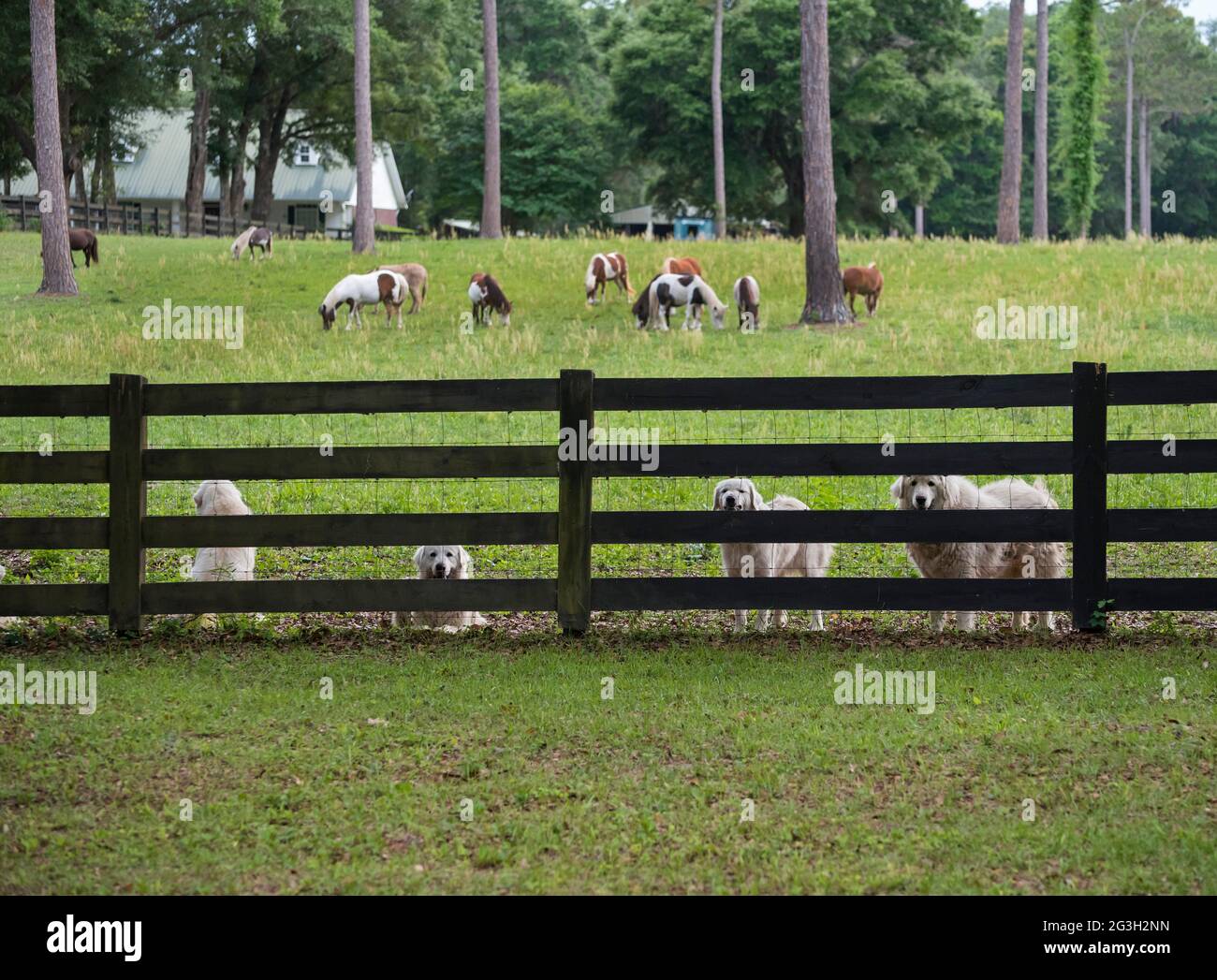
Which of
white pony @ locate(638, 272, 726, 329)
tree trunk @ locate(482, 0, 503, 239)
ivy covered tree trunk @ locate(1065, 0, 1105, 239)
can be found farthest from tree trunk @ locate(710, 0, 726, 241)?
white pony @ locate(638, 272, 726, 329)

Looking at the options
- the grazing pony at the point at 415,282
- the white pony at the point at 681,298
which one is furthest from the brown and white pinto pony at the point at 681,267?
the grazing pony at the point at 415,282

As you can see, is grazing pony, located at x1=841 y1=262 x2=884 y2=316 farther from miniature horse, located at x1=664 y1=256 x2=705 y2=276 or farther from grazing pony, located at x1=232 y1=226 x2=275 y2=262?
grazing pony, located at x1=232 y1=226 x2=275 y2=262

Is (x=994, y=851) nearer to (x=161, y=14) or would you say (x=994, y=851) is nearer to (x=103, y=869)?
(x=103, y=869)

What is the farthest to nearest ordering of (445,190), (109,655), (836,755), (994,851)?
(445,190), (109,655), (836,755), (994,851)

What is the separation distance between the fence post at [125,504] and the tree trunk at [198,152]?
148ft

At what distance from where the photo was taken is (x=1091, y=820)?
5477 mm

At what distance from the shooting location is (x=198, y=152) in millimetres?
52312

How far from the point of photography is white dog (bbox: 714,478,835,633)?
9055 mm

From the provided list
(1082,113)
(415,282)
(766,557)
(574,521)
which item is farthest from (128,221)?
(574,521)

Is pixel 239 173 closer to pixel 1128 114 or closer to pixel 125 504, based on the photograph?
pixel 1128 114

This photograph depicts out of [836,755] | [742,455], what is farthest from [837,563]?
A: [836,755]

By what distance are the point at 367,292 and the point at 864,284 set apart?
8.84 meters

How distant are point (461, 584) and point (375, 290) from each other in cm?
1619

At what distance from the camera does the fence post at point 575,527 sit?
8375 millimetres
